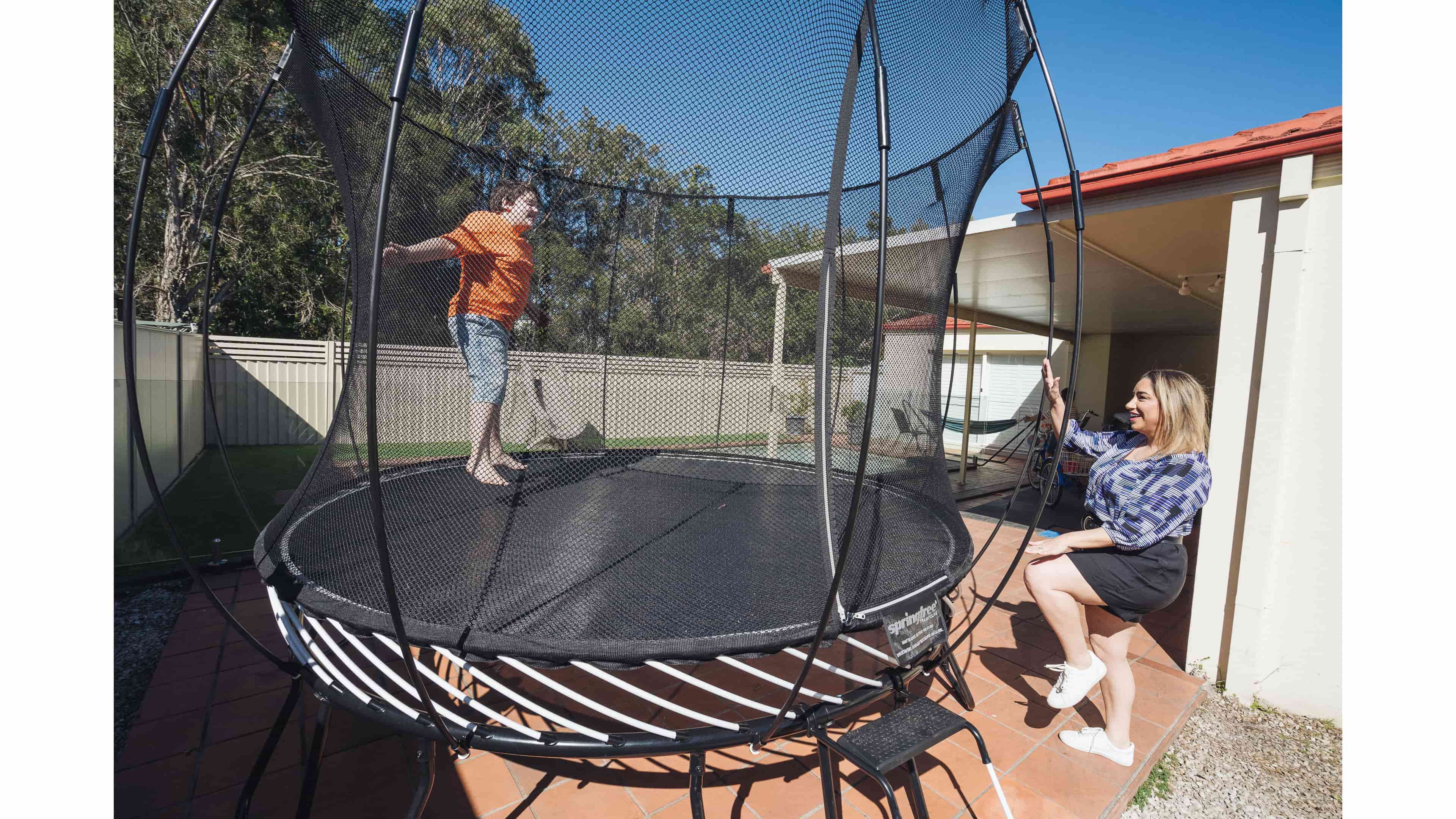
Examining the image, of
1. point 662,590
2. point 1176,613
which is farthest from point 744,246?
point 1176,613

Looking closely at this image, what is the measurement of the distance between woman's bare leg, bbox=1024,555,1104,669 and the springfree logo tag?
15.3 inches

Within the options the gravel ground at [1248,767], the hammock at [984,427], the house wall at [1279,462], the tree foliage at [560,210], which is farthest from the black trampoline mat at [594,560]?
the hammock at [984,427]

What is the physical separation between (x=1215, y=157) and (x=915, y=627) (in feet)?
6.45

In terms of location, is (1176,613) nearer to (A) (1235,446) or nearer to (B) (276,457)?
(A) (1235,446)

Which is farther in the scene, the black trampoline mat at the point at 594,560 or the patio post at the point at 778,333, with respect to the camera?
the patio post at the point at 778,333

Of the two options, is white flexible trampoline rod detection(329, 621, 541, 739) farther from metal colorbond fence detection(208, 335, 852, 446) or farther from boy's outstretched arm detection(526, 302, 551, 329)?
boy's outstretched arm detection(526, 302, 551, 329)

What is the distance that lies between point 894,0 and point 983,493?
4.38m

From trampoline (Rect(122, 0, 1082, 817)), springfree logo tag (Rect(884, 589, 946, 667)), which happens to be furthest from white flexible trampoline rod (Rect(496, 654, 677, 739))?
springfree logo tag (Rect(884, 589, 946, 667))

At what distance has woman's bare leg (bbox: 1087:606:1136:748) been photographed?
1440 mm

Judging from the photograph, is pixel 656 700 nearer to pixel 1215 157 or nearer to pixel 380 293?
pixel 380 293

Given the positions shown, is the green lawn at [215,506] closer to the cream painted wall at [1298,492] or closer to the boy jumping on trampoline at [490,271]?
the boy jumping on trampoline at [490,271]

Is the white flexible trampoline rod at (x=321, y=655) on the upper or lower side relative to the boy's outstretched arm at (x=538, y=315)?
lower

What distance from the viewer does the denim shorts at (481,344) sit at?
1.38 meters

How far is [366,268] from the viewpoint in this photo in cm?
147
